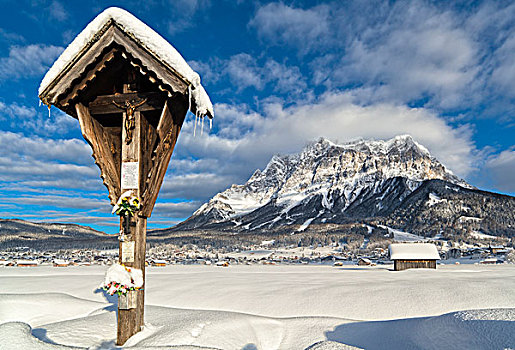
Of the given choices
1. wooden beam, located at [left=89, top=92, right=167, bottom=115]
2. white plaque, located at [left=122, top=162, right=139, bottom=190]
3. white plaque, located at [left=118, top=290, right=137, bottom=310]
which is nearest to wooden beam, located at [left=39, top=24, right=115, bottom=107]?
wooden beam, located at [left=89, top=92, right=167, bottom=115]

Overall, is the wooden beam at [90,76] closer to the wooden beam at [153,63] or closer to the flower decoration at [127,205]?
the wooden beam at [153,63]

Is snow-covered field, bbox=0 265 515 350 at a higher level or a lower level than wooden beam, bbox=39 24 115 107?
lower

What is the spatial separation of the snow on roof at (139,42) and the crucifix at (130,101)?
0.06ft

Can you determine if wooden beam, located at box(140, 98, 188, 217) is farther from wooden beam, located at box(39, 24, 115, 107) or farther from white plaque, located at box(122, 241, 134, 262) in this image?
wooden beam, located at box(39, 24, 115, 107)

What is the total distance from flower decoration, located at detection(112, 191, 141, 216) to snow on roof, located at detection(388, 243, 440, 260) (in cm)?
3389

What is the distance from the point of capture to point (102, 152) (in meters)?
7.02

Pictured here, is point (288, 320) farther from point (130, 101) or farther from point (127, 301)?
point (130, 101)

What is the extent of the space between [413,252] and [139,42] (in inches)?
1418

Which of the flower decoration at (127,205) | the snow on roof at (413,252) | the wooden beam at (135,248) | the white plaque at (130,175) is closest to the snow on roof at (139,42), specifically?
the wooden beam at (135,248)

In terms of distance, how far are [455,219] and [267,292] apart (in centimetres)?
14727

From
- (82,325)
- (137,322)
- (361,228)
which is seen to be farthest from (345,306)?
(361,228)

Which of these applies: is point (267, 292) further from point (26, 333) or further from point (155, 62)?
point (155, 62)

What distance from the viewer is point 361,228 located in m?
139

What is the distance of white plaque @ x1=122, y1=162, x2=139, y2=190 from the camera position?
6559 millimetres
